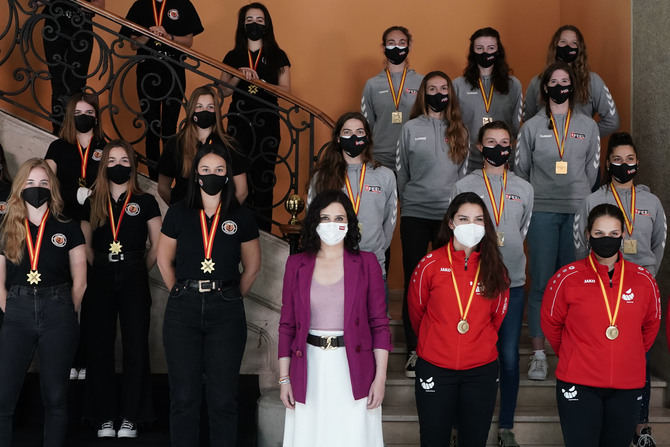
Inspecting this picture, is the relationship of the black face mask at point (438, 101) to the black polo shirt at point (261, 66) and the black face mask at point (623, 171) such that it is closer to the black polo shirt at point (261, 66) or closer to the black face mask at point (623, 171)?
the black face mask at point (623, 171)

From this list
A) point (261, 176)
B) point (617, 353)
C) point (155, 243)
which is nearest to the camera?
point (617, 353)

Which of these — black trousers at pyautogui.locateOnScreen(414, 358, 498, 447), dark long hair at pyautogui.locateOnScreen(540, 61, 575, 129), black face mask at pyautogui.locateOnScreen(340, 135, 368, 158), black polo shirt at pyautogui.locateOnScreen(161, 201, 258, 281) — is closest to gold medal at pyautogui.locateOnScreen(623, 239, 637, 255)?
dark long hair at pyautogui.locateOnScreen(540, 61, 575, 129)

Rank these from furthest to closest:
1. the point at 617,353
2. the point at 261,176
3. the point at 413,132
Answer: the point at 261,176
the point at 413,132
the point at 617,353

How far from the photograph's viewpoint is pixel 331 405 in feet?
12.1

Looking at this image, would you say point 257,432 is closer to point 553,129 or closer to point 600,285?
point 600,285

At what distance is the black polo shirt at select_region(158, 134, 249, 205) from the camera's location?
469 centimetres

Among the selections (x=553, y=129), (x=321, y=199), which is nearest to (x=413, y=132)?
(x=553, y=129)

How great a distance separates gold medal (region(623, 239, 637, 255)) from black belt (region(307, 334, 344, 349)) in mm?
1872

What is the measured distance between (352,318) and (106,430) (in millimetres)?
1708

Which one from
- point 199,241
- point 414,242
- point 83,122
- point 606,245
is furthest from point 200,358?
point 606,245

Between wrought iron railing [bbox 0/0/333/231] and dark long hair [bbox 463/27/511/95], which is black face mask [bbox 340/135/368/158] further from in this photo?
dark long hair [bbox 463/27/511/95]

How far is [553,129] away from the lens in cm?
512

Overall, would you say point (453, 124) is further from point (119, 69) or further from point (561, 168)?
point (119, 69)

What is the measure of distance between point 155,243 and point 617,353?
2.49 meters
